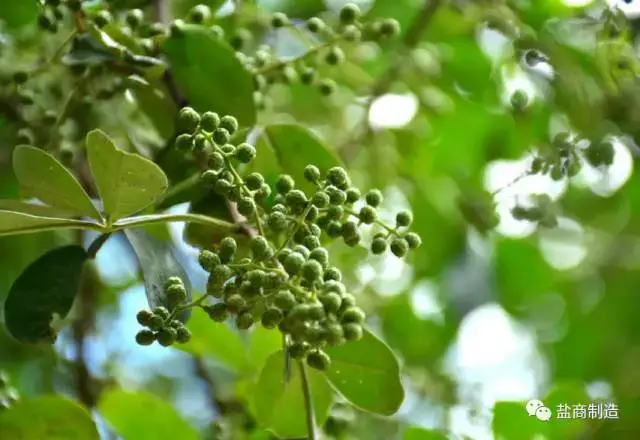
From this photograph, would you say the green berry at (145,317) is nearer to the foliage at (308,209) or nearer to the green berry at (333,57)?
the foliage at (308,209)

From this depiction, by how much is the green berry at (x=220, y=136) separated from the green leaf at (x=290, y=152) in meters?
0.19

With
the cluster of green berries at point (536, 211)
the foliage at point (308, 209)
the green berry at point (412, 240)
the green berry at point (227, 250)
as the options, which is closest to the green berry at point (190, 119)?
the foliage at point (308, 209)

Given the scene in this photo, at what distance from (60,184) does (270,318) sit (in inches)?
10.1

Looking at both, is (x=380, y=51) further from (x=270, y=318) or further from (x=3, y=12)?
(x=270, y=318)

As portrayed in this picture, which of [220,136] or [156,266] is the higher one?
[220,136]

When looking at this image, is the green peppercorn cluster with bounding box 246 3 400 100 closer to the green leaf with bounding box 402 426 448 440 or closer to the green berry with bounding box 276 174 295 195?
the green berry with bounding box 276 174 295 195

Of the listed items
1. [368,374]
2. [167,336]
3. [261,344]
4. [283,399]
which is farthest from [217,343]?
[167,336]

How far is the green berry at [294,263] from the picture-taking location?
692mm


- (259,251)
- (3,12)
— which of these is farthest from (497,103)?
(259,251)

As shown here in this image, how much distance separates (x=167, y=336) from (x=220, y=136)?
0.18 metres

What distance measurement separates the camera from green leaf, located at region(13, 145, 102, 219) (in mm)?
803

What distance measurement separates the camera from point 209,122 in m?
0.78

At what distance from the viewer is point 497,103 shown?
1562 millimetres

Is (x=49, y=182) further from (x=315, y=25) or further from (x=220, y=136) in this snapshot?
(x=315, y=25)
